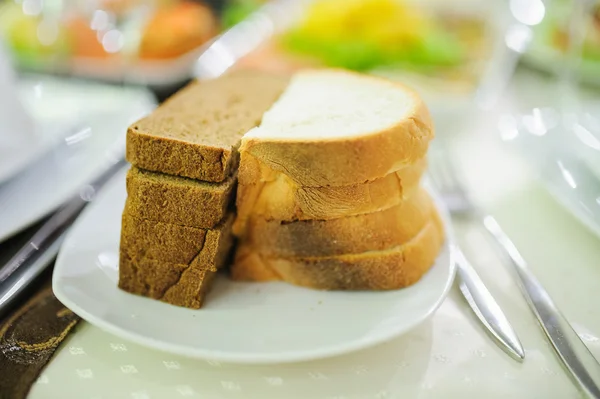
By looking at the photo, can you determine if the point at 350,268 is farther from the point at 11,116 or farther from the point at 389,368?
the point at 11,116

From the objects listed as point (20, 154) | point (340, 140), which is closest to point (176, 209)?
point (340, 140)

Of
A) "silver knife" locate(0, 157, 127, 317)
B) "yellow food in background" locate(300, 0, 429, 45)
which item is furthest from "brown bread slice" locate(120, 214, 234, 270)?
"yellow food in background" locate(300, 0, 429, 45)

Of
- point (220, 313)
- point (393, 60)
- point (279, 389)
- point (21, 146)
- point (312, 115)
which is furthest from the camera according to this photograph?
point (393, 60)

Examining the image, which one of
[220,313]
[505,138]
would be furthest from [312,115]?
[505,138]

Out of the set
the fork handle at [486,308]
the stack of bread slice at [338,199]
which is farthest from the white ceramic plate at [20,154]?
the fork handle at [486,308]

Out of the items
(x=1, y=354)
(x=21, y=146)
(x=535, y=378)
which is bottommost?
(x=535, y=378)

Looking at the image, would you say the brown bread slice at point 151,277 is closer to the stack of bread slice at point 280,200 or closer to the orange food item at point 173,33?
the stack of bread slice at point 280,200

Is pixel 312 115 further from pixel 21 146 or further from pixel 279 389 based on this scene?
pixel 21 146
